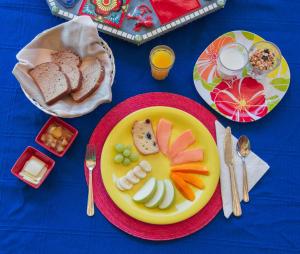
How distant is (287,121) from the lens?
1282mm

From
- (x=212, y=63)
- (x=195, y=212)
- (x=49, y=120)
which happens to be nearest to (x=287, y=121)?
(x=212, y=63)

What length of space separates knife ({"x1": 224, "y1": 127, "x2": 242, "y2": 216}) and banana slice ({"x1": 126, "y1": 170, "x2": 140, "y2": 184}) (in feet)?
0.95

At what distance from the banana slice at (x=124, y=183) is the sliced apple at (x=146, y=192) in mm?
33

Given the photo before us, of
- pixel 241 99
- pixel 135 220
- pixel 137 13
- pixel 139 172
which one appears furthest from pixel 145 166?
pixel 137 13

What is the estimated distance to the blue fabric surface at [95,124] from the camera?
121 cm

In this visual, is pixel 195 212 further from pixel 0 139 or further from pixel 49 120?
pixel 0 139

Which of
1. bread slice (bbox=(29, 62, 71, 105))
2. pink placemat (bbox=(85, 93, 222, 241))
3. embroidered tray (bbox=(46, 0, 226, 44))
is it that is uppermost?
embroidered tray (bbox=(46, 0, 226, 44))

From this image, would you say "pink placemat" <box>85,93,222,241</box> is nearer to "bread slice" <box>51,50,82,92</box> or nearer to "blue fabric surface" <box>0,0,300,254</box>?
"blue fabric surface" <box>0,0,300,254</box>

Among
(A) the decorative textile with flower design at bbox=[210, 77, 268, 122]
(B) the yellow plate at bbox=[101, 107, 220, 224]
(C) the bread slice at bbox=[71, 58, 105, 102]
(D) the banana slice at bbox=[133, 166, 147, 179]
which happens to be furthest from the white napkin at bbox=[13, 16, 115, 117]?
(A) the decorative textile with flower design at bbox=[210, 77, 268, 122]

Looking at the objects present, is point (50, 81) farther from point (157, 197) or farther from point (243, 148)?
point (243, 148)

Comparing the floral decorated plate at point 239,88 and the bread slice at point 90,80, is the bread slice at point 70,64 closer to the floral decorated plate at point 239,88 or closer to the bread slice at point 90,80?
the bread slice at point 90,80

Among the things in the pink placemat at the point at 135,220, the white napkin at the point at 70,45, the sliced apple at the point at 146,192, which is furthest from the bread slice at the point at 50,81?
the sliced apple at the point at 146,192

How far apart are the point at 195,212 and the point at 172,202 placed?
76mm

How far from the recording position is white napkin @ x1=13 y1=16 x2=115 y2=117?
1159 millimetres
